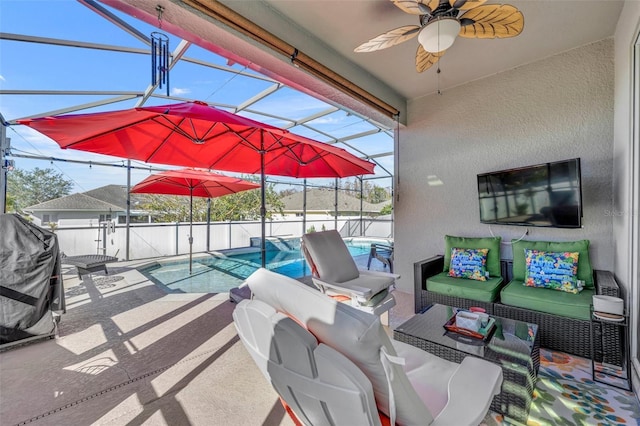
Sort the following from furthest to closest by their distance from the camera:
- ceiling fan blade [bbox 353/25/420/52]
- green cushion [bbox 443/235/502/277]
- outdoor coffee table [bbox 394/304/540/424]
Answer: green cushion [bbox 443/235/502/277] → ceiling fan blade [bbox 353/25/420/52] → outdoor coffee table [bbox 394/304/540/424]

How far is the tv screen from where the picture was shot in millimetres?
3025

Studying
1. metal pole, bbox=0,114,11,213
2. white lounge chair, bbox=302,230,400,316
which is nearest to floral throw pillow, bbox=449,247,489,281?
white lounge chair, bbox=302,230,400,316

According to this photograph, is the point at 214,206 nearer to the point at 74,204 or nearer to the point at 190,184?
the point at 74,204

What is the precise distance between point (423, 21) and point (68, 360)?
4418 millimetres

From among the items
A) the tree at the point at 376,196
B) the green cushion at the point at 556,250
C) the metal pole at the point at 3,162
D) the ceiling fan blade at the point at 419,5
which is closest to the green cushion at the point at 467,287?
the green cushion at the point at 556,250

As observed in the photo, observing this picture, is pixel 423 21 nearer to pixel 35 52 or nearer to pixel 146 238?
pixel 35 52

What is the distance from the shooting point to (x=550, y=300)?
267 cm

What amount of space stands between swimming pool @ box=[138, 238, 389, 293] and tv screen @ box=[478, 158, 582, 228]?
134 inches

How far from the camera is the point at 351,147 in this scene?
28.4ft

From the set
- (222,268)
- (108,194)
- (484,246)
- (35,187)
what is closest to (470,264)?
(484,246)

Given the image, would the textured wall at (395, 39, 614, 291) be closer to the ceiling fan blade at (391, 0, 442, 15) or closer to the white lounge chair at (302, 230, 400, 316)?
the white lounge chair at (302, 230, 400, 316)

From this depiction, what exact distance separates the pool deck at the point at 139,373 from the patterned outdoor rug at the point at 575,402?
157 centimetres

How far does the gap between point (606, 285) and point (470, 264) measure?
4.16ft

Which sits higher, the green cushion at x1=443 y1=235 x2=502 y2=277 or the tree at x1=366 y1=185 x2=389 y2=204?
the tree at x1=366 y1=185 x2=389 y2=204
